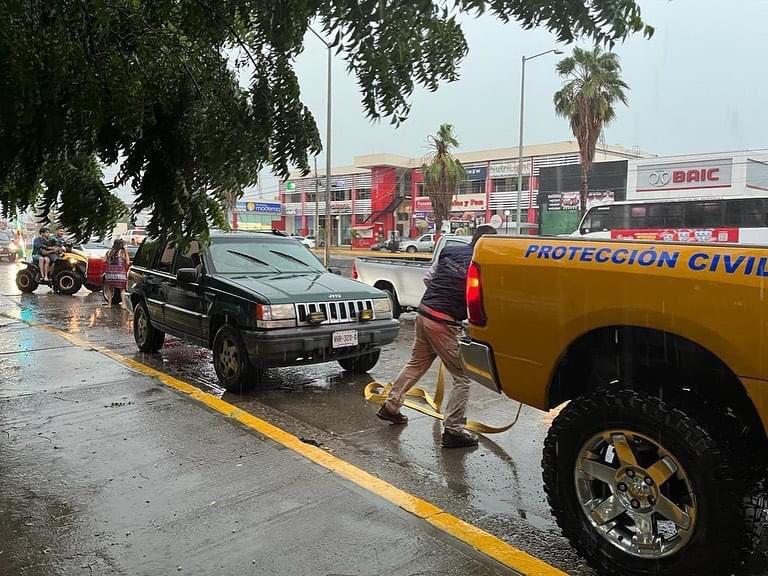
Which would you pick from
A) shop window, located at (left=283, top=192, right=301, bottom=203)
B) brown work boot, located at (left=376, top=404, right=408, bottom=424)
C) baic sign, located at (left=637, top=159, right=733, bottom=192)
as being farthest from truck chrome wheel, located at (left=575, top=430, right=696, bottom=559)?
shop window, located at (left=283, top=192, right=301, bottom=203)

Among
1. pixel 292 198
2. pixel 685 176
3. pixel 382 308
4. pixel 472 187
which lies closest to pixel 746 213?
pixel 685 176

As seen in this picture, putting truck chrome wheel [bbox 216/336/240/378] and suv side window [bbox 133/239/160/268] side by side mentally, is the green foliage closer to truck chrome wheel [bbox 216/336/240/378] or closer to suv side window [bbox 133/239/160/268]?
truck chrome wheel [bbox 216/336/240/378]

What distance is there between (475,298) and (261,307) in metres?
3.10

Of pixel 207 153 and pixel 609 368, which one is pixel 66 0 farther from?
pixel 609 368

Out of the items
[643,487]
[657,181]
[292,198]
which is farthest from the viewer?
[292,198]

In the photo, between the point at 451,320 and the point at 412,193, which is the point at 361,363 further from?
the point at 412,193

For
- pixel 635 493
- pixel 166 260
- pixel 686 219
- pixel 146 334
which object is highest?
pixel 686 219

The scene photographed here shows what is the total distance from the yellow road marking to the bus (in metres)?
13.7

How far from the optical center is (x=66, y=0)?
111 inches

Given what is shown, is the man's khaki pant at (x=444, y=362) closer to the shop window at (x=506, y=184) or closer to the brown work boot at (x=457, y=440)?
the brown work boot at (x=457, y=440)

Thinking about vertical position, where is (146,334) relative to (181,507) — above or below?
above

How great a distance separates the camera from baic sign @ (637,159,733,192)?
18031 millimetres

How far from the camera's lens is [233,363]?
657 cm

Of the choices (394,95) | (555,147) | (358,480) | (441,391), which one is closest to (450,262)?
(441,391)
